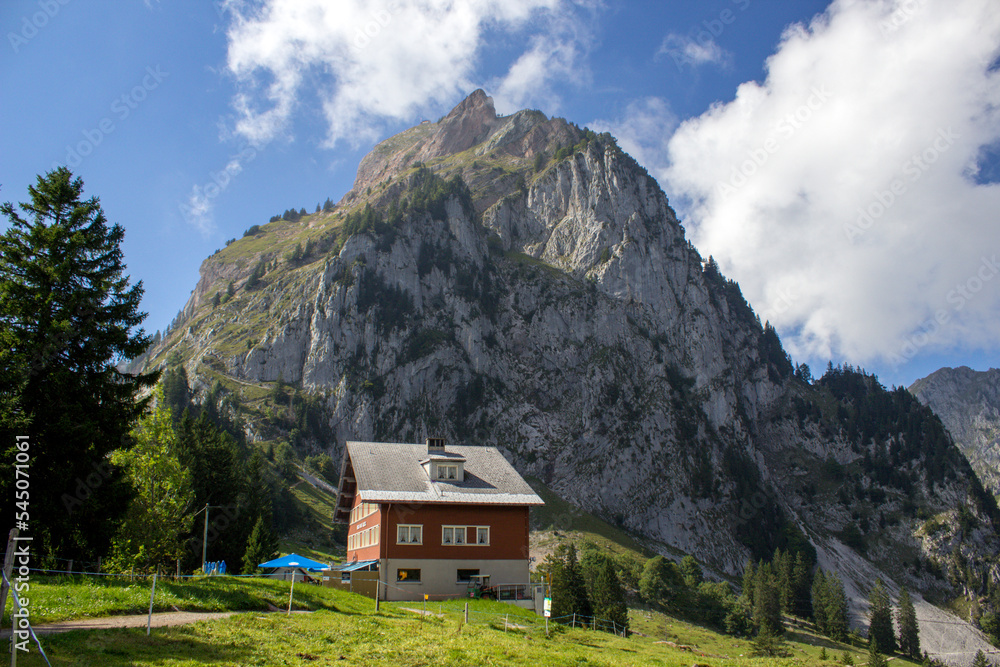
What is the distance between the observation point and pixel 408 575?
43125 mm

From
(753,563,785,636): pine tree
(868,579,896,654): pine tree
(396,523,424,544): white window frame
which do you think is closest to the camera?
(396,523,424,544): white window frame

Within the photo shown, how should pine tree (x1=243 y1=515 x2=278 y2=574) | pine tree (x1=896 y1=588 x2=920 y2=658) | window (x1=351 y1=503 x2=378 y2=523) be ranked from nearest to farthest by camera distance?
window (x1=351 y1=503 x2=378 y2=523), pine tree (x1=243 y1=515 x2=278 y2=574), pine tree (x1=896 y1=588 x2=920 y2=658)

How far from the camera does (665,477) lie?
6344 inches

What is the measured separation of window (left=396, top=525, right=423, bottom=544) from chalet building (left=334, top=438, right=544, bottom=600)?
0.23 feet

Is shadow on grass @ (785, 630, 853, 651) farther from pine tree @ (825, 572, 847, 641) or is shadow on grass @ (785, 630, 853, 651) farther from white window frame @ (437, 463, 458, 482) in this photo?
white window frame @ (437, 463, 458, 482)

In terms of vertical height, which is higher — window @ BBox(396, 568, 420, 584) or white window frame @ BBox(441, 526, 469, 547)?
white window frame @ BBox(441, 526, 469, 547)

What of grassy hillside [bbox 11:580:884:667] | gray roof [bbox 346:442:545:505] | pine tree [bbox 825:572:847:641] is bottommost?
pine tree [bbox 825:572:847:641]

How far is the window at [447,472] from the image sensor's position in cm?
4653

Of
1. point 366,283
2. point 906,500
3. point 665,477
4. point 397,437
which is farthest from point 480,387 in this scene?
point 906,500

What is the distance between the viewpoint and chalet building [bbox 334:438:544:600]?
43.0 metres

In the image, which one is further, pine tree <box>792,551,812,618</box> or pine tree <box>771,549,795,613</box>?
pine tree <box>792,551,812,618</box>

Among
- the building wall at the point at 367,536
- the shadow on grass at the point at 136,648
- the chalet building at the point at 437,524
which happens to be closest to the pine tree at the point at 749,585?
the chalet building at the point at 437,524

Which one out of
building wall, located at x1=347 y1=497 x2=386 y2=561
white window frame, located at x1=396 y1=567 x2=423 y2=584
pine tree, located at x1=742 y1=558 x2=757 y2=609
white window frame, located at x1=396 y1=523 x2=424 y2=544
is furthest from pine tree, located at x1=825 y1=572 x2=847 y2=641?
white window frame, located at x1=396 y1=523 x2=424 y2=544

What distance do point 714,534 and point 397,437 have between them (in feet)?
286
